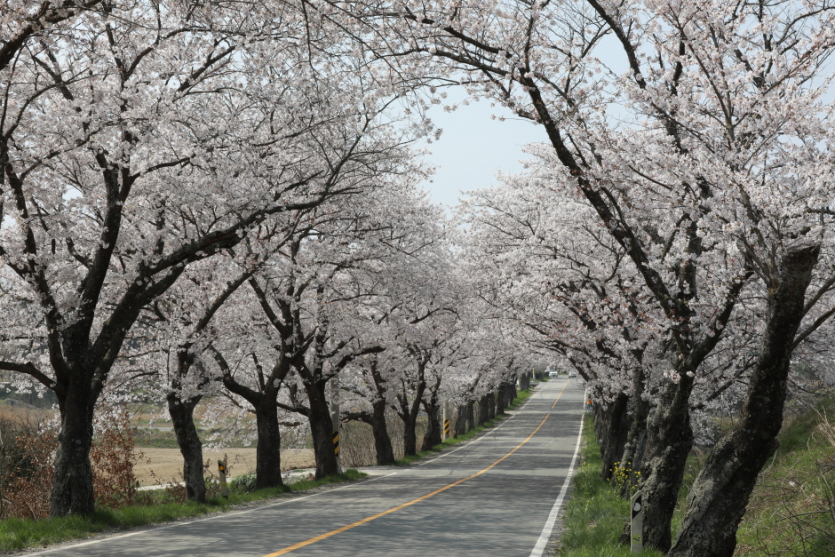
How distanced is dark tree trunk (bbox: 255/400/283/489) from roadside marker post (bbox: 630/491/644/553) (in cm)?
1296

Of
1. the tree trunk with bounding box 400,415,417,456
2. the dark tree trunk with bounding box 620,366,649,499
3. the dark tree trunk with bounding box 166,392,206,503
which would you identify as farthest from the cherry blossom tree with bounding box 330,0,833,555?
the tree trunk with bounding box 400,415,417,456

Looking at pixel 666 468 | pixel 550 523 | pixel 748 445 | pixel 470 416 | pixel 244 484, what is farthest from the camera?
pixel 470 416

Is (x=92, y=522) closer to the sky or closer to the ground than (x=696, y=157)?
closer to the ground

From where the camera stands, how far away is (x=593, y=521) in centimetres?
1335

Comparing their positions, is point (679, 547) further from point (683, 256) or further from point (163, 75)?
point (163, 75)

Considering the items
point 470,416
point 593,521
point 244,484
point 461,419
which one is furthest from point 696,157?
point 470,416

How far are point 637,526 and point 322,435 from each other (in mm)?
16723

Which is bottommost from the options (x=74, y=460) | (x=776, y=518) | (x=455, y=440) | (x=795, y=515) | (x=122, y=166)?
(x=776, y=518)

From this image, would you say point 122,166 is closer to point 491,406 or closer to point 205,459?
point 205,459

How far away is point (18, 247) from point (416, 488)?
455 inches

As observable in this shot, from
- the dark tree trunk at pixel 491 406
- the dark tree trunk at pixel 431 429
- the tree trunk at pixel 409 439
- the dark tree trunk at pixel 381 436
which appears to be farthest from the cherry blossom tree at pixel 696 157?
the dark tree trunk at pixel 491 406

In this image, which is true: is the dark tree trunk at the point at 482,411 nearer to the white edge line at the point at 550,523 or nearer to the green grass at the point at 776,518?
the white edge line at the point at 550,523

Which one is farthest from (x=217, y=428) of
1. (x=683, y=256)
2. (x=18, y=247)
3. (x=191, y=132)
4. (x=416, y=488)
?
(x=683, y=256)

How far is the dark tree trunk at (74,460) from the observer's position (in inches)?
484
